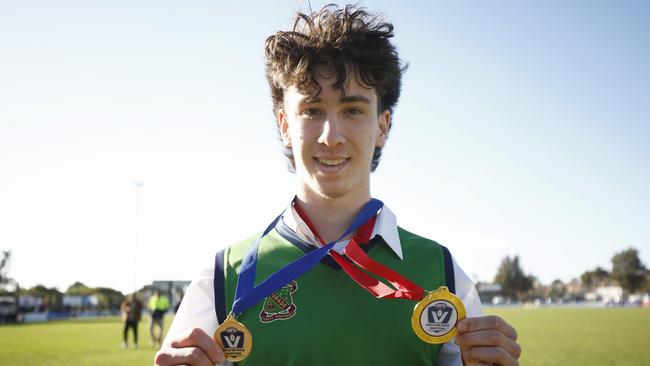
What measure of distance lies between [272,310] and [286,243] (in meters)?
0.32

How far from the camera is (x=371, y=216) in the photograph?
7.92 feet

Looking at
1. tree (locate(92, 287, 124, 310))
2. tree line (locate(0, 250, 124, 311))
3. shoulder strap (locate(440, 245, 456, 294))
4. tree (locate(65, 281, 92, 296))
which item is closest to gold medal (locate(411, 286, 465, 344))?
shoulder strap (locate(440, 245, 456, 294))

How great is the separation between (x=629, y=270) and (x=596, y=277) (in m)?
23.6

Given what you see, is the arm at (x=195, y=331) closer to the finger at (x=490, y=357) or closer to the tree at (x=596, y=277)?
the finger at (x=490, y=357)

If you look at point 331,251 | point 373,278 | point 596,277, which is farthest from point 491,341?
point 596,277

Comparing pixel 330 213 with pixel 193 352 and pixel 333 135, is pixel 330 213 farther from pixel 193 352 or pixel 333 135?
pixel 193 352

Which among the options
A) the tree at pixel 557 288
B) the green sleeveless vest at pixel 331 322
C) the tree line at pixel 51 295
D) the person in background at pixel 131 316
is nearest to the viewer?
the green sleeveless vest at pixel 331 322

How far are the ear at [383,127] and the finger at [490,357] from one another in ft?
3.75

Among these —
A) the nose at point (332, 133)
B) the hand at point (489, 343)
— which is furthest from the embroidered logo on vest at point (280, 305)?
the hand at point (489, 343)

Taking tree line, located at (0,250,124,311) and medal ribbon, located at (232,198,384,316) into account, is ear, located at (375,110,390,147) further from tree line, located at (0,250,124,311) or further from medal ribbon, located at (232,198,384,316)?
tree line, located at (0,250,124,311)

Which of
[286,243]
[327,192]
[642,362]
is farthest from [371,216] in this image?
[642,362]

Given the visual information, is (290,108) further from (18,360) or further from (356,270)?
(18,360)

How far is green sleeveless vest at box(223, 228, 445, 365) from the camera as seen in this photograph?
210 cm

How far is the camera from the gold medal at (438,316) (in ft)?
6.48
